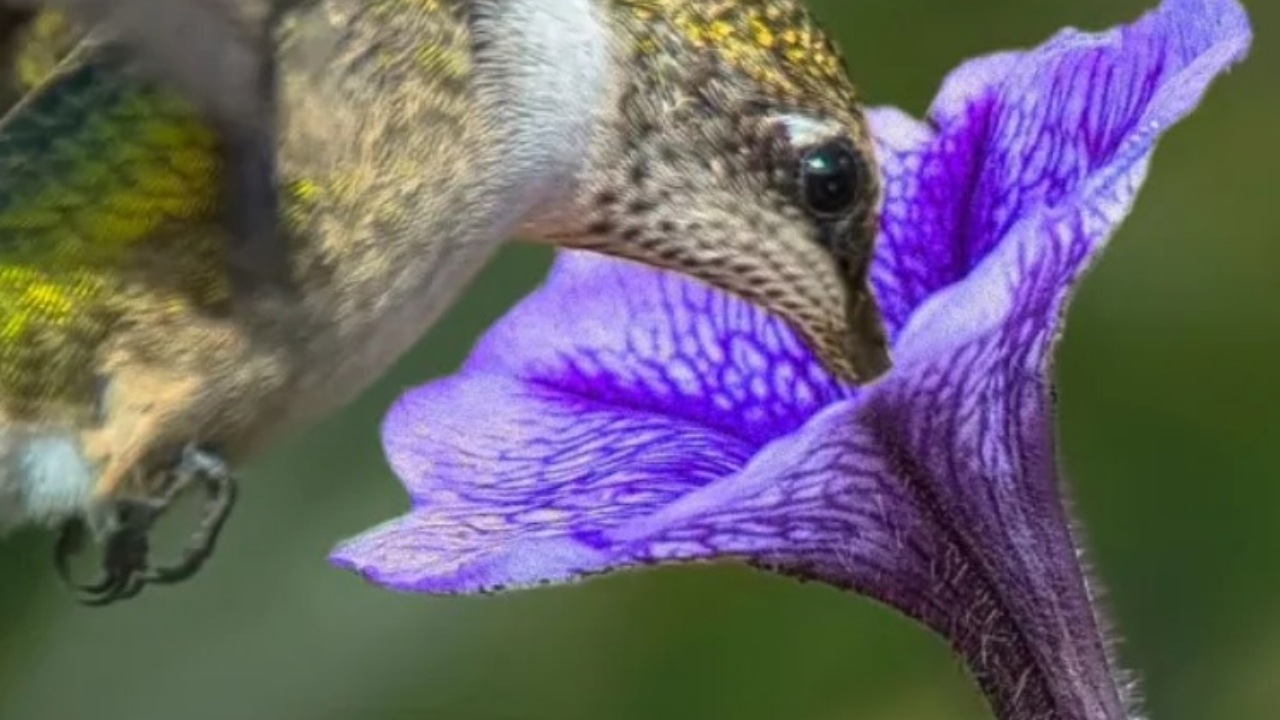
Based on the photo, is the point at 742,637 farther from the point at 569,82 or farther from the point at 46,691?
the point at 569,82

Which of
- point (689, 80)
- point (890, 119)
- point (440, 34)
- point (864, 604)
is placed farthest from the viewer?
point (864, 604)

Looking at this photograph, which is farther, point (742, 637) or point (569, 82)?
point (742, 637)

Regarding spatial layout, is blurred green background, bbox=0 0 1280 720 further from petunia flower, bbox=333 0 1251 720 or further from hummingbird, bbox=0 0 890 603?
hummingbird, bbox=0 0 890 603

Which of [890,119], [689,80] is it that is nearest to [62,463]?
[689,80]

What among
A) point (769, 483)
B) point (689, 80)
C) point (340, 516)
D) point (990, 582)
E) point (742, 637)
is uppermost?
point (689, 80)

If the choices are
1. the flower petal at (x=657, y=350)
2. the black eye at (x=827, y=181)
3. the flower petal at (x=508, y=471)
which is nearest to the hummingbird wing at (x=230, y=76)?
the flower petal at (x=508, y=471)

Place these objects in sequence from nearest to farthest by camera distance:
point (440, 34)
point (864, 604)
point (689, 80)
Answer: point (440, 34), point (689, 80), point (864, 604)

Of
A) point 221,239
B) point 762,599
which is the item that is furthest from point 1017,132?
point 762,599
